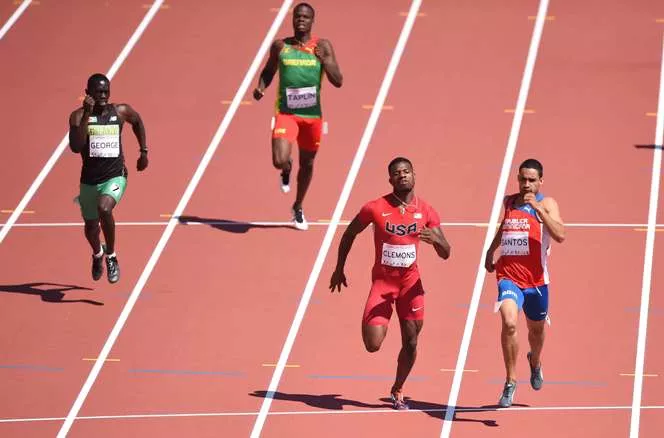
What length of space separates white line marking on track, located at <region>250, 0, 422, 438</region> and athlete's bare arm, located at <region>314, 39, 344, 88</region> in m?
1.50

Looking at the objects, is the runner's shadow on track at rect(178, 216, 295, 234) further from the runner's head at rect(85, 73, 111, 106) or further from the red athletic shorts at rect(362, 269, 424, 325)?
the red athletic shorts at rect(362, 269, 424, 325)

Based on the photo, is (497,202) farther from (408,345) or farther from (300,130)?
(408,345)

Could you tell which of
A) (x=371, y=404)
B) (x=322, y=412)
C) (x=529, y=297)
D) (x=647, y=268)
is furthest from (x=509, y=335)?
(x=647, y=268)

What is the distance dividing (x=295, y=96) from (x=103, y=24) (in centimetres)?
618

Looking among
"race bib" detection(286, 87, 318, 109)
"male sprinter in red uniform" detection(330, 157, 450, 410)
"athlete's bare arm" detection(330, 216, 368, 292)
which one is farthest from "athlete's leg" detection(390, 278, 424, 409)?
"race bib" detection(286, 87, 318, 109)

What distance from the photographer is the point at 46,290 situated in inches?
677

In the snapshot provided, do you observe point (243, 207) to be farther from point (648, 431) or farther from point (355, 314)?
point (648, 431)

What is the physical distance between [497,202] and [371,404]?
4.71 metres

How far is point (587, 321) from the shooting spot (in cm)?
1630

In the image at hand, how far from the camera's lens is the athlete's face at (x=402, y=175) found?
13883 mm

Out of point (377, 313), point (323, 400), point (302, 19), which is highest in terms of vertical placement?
point (302, 19)

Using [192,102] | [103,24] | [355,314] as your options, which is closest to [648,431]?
[355,314]

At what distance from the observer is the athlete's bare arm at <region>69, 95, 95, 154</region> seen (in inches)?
635

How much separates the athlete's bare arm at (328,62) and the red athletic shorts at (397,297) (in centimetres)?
434
